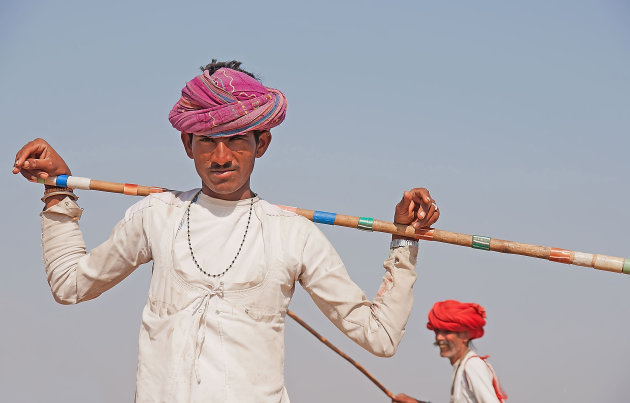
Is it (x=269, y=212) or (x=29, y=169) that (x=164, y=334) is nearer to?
(x=269, y=212)

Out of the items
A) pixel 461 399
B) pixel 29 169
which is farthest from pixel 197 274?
pixel 461 399

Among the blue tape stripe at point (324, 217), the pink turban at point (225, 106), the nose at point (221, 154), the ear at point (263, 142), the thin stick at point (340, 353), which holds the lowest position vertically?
the thin stick at point (340, 353)

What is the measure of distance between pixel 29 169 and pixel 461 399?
3.19 metres

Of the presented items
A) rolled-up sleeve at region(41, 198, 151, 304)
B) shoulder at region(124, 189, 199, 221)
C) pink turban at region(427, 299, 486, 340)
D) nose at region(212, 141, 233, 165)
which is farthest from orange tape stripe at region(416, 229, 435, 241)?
pink turban at region(427, 299, 486, 340)

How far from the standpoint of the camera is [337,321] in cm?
365

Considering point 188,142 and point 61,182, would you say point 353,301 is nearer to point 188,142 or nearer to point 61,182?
point 188,142

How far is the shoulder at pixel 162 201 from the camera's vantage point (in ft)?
12.3

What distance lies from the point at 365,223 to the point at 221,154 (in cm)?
81

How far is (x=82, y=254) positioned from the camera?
3.93 meters

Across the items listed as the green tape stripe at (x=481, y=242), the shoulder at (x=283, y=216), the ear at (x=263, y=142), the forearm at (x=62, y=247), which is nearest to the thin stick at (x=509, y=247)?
the green tape stripe at (x=481, y=242)

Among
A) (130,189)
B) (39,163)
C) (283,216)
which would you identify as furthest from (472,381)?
(39,163)

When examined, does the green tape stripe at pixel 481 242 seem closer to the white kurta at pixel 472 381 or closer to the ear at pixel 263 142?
the ear at pixel 263 142

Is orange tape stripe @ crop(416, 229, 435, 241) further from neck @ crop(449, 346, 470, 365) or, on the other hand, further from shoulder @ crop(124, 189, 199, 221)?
neck @ crop(449, 346, 470, 365)

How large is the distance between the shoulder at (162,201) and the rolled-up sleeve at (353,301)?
1.84 ft
